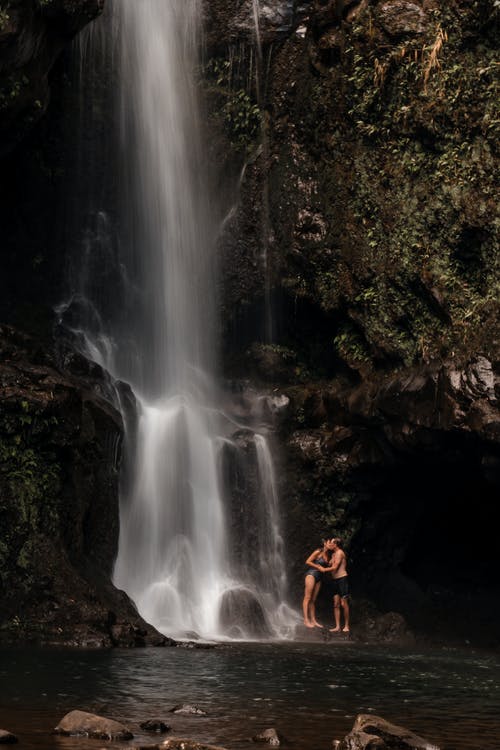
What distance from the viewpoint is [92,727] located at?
937 centimetres

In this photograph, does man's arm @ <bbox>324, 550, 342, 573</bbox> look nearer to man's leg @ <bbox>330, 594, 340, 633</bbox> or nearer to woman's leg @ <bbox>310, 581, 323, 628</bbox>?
woman's leg @ <bbox>310, 581, 323, 628</bbox>

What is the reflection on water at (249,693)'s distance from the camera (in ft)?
32.6

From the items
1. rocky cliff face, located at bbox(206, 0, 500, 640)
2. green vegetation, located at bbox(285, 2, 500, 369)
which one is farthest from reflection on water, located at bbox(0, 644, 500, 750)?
green vegetation, located at bbox(285, 2, 500, 369)

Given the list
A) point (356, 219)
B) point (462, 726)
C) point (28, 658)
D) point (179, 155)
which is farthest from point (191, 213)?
point (462, 726)

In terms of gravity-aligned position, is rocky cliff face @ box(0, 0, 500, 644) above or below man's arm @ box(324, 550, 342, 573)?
above

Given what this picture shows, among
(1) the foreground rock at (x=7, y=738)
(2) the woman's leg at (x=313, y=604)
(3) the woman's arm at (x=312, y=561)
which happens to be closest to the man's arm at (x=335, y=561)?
(3) the woman's arm at (x=312, y=561)

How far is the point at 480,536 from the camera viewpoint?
89.3 feet

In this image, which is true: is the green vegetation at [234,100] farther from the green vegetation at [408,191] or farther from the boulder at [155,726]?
the boulder at [155,726]

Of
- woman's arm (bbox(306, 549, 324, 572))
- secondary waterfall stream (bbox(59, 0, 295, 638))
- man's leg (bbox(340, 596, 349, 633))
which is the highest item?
secondary waterfall stream (bbox(59, 0, 295, 638))

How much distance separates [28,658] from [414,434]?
35.7 ft

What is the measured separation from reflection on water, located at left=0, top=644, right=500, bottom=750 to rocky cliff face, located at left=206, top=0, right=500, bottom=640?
24.1 feet

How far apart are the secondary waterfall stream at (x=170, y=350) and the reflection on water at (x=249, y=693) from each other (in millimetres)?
5171

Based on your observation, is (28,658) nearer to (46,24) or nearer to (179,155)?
(46,24)

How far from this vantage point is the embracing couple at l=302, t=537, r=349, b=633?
74.3ft
